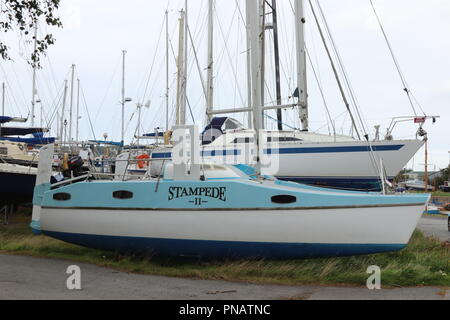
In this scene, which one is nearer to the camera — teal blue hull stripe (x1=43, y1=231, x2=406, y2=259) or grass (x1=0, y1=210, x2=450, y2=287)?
grass (x1=0, y1=210, x2=450, y2=287)

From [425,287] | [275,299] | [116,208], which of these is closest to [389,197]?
[425,287]

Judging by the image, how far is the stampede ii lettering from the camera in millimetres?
7695

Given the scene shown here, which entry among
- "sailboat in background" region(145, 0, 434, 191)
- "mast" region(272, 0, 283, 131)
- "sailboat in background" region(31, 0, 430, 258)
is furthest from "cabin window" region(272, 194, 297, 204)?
"mast" region(272, 0, 283, 131)

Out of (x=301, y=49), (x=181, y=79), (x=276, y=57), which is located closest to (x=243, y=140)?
(x=276, y=57)

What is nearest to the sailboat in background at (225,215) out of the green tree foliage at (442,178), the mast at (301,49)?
the mast at (301,49)

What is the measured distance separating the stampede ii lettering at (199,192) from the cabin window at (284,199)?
866 millimetres

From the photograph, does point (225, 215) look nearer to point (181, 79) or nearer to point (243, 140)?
point (243, 140)

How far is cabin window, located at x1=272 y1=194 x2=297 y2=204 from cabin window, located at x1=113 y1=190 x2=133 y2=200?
2.75 meters

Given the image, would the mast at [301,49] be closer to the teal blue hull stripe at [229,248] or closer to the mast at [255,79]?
the mast at [255,79]

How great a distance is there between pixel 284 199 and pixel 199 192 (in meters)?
1.50

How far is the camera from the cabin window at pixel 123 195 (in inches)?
328

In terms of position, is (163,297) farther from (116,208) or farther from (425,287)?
(425,287)

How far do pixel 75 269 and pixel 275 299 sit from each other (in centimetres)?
374

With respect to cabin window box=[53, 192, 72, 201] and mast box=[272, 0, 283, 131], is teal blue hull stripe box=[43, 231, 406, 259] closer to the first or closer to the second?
cabin window box=[53, 192, 72, 201]
